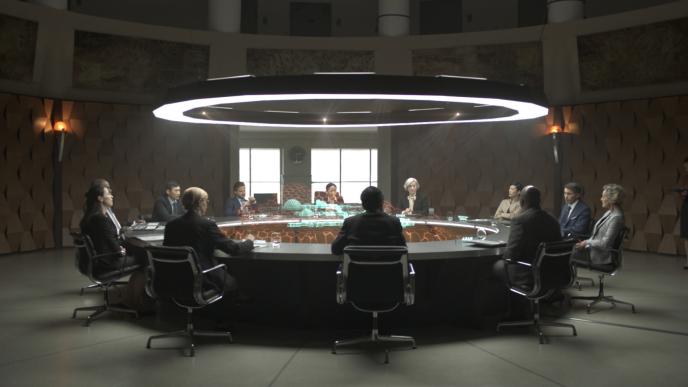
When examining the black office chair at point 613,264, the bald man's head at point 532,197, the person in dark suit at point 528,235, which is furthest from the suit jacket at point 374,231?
the black office chair at point 613,264

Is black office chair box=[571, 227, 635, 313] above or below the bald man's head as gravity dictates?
below

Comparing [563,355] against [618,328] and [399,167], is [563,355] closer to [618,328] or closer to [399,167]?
[618,328]

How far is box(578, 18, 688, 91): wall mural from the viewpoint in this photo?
9.73 meters

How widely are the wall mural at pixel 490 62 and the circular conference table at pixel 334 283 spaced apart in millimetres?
6905

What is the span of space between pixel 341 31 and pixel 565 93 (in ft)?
18.5

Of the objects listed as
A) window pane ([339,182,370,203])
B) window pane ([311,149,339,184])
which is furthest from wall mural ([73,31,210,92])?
window pane ([339,182,370,203])

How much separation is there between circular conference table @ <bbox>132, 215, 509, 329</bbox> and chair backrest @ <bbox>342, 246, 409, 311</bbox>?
0.52m

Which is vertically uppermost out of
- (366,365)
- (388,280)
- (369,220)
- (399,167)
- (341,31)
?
(341,31)

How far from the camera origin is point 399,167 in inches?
517

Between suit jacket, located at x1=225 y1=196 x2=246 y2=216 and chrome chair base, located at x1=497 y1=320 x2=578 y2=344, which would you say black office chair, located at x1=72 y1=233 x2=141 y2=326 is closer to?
suit jacket, located at x1=225 y1=196 x2=246 y2=216

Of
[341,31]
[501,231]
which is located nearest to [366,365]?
[501,231]

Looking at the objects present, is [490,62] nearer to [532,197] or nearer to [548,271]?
[532,197]

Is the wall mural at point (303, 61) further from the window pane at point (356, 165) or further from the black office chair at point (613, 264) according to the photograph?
the black office chair at point (613, 264)

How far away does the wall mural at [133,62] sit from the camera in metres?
10.7
